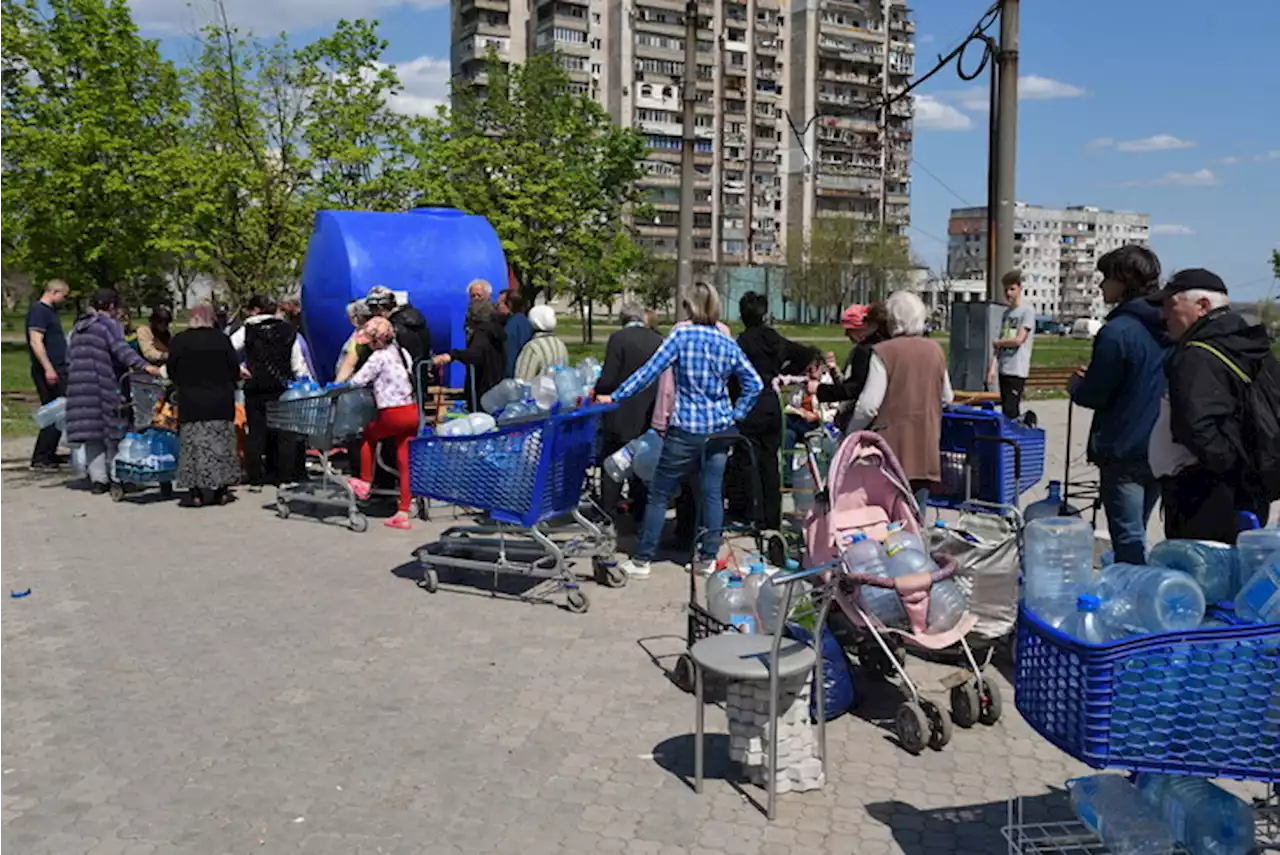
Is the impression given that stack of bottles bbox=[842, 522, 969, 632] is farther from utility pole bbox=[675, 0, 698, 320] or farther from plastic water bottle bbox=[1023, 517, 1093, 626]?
utility pole bbox=[675, 0, 698, 320]

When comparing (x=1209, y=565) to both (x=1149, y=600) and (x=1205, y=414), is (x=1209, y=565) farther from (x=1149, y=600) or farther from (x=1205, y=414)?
(x=1205, y=414)

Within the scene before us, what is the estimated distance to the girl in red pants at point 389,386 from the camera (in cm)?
941

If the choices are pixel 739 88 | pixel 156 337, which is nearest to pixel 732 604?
pixel 156 337

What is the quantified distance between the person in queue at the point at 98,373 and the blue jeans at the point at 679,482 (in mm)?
6020

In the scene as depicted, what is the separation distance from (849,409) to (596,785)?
3.31m

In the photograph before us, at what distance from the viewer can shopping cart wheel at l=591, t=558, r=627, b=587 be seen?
7.94 m

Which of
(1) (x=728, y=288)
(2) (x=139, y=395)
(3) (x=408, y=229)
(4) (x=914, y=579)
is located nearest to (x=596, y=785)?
(4) (x=914, y=579)

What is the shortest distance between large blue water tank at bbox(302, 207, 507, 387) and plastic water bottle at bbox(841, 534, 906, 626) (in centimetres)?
890

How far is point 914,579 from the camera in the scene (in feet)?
16.7

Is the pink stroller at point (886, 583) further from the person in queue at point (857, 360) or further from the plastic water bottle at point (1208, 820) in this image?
the person in queue at point (857, 360)

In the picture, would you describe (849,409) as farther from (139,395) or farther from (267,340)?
(139,395)

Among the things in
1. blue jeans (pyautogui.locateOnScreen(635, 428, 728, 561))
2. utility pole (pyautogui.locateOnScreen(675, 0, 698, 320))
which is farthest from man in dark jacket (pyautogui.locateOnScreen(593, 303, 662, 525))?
utility pole (pyautogui.locateOnScreen(675, 0, 698, 320))

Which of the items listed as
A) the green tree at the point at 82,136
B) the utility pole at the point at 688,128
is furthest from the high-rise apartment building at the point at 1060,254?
the utility pole at the point at 688,128

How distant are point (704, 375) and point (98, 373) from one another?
687cm
